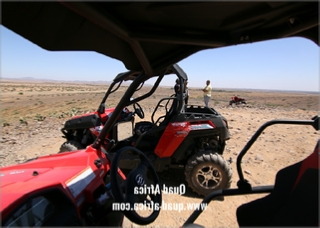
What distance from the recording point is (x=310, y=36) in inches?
55.0

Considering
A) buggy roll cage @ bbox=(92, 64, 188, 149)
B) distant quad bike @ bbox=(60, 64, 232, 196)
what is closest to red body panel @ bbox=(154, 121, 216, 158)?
distant quad bike @ bbox=(60, 64, 232, 196)

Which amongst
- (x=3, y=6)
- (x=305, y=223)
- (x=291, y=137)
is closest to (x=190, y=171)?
(x=305, y=223)

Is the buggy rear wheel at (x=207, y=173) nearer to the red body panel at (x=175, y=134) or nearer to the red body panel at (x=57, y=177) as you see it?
the red body panel at (x=175, y=134)

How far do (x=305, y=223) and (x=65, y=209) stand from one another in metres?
1.56

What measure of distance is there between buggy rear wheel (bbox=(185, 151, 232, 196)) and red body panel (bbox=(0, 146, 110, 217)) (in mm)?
1691

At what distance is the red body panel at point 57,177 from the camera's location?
4.72ft

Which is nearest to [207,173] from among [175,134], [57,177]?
[175,134]

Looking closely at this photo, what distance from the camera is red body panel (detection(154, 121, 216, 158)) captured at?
11.6ft

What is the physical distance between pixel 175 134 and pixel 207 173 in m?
0.81

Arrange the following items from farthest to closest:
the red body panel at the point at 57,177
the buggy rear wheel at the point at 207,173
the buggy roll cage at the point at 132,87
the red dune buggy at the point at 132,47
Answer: the buggy rear wheel at the point at 207,173 < the buggy roll cage at the point at 132,87 < the red body panel at the point at 57,177 < the red dune buggy at the point at 132,47

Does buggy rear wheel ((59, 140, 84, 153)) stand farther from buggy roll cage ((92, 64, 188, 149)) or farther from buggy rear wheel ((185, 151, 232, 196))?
buggy rear wheel ((185, 151, 232, 196))

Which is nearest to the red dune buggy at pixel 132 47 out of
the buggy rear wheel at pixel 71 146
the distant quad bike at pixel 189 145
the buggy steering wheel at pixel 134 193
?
the buggy steering wheel at pixel 134 193

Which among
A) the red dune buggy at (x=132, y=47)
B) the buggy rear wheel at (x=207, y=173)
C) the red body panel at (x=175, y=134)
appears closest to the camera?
the red dune buggy at (x=132, y=47)

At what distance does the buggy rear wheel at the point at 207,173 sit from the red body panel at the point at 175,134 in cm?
36
